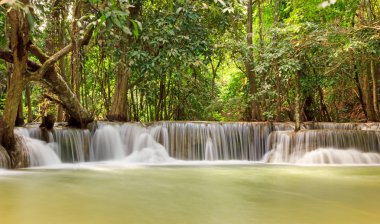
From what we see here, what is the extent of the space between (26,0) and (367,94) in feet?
33.0

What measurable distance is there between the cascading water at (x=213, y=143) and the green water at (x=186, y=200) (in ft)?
9.75

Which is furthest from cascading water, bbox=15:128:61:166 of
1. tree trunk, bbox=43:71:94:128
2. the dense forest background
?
tree trunk, bbox=43:71:94:128

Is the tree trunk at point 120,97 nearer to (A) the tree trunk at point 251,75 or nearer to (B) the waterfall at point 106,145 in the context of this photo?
(B) the waterfall at point 106,145

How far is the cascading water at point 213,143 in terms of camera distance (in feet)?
27.8

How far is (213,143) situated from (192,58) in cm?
243

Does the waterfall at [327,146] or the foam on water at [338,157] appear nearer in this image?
the foam on water at [338,157]

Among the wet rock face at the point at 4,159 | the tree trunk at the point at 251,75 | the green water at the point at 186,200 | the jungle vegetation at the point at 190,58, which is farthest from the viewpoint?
the tree trunk at the point at 251,75

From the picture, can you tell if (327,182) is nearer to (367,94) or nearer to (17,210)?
(17,210)

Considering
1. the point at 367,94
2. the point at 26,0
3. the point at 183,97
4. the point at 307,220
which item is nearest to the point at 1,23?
the point at 26,0

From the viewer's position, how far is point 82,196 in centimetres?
381

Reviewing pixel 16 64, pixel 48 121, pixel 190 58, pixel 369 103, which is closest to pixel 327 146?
pixel 369 103

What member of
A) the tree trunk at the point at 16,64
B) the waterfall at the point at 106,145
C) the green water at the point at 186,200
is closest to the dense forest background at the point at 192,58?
the tree trunk at the point at 16,64

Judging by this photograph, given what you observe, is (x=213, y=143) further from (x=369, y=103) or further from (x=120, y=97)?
(x=369, y=103)

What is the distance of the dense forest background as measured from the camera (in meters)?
6.89
